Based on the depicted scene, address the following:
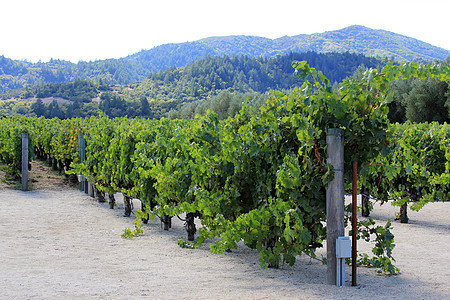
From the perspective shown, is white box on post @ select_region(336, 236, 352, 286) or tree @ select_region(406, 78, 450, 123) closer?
white box on post @ select_region(336, 236, 352, 286)

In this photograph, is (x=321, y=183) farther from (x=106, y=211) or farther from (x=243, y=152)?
(x=106, y=211)

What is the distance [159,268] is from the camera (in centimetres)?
484

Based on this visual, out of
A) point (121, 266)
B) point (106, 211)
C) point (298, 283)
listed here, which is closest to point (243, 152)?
point (298, 283)

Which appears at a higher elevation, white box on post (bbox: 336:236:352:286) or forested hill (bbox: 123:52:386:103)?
forested hill (bbox: 123:52:386:103)

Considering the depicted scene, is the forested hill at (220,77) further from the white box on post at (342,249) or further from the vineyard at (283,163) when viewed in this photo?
the white box on post at (342,249)

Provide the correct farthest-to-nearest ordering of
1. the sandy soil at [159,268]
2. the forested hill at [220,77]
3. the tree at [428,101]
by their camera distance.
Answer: the forested hill at [220,77]
the tree at [428,101]
the sandy soil at [159,268]

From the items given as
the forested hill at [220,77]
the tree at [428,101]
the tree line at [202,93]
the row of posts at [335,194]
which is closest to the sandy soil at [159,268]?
the row of posts at [335,194]

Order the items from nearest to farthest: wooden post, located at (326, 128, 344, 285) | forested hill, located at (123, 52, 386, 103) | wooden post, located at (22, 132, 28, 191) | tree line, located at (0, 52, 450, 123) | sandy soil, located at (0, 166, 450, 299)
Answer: sandy soil, located at (0, 166, 450, 299) < wooden post, located at (326, 128, 344, 285) < wooden post, located at (22, 132, 28, 191) < tree line, located at (0, 52, 450, 123) < forested hill, located at (123, 52, 386, 103)

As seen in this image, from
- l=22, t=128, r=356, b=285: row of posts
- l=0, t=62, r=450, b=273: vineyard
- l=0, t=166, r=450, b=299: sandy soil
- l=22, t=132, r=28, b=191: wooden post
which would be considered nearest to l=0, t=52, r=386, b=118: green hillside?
l=22, t=132, r=28, b=191: wooden post

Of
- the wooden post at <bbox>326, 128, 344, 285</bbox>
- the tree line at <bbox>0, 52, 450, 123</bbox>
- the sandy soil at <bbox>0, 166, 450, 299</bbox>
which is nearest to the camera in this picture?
the sandy soil at <bbox>0, 166, 450, 299</bbox>

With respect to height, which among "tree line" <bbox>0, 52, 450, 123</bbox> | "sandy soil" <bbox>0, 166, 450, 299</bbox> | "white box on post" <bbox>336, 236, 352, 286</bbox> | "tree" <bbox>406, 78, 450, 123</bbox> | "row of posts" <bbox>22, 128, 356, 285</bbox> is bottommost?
"sandy soil" <bbox>0, 166, 450, 299</bbox>

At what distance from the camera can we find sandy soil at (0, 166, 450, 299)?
3887 mm

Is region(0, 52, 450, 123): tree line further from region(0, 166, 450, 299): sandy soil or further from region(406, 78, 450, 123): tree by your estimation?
region(0, 166, 450, 299): sandy soil

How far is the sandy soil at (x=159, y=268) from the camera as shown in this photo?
153 inches
